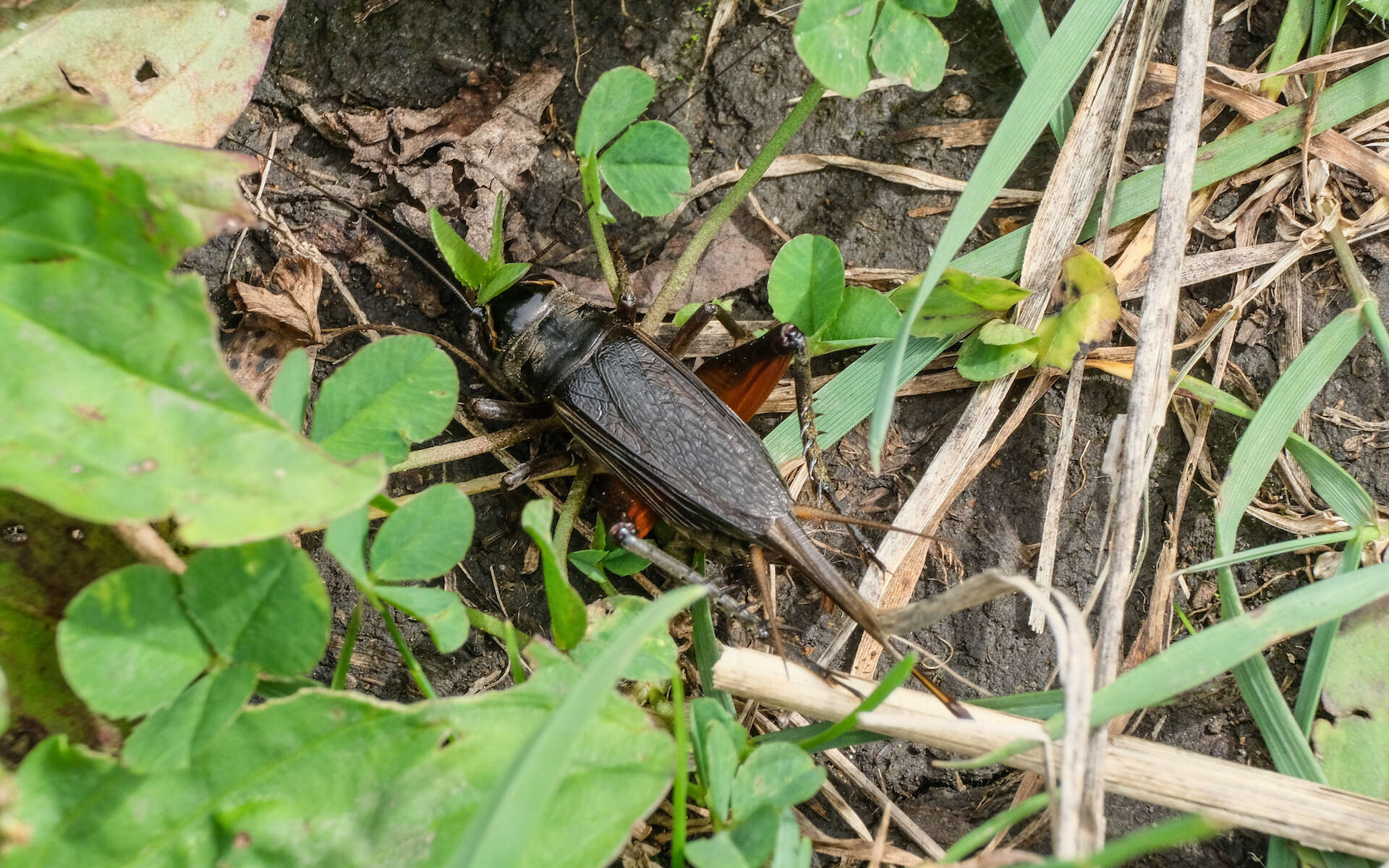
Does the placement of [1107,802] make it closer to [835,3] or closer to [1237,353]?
[1237,353]

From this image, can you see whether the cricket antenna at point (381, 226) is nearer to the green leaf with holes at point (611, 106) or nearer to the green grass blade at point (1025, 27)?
the green leaf with holes at point (611, 106)

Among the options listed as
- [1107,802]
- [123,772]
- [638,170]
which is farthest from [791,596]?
[123,772]

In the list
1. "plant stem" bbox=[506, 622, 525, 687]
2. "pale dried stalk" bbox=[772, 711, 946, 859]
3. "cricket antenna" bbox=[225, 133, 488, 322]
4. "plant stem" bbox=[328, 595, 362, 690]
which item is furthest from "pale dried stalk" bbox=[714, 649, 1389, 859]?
"cricket antenna" bbox=[225, 133, 488, 322]

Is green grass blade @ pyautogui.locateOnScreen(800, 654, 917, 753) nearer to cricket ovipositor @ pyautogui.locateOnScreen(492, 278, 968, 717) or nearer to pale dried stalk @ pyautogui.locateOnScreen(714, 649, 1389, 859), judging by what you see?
pale dried stalk @ pyautogui.locateOnScreen(714, 649, 1389, 859)

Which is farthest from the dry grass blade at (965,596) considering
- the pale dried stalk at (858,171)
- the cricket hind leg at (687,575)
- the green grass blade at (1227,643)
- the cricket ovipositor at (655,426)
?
the pale dried stalk at (858,171)

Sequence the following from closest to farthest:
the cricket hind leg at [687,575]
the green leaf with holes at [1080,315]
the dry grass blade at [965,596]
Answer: the dry grass blade at [965,596]
the cricket hind leg at [687,575]
the green leaf with holes at [1080,315]

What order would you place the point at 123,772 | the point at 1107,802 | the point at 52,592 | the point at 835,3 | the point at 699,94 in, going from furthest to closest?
the point at 699,94, the point at 1107,802, the point at 835,3, the point at 52,592, the point at 123,772
